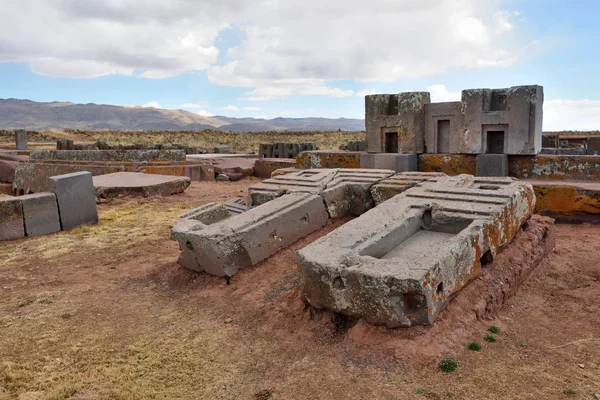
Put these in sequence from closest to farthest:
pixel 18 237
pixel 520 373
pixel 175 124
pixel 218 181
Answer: pixel 520 373
pixel 18 237
pixel 218 181
pixel 175 124

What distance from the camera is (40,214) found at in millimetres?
7016

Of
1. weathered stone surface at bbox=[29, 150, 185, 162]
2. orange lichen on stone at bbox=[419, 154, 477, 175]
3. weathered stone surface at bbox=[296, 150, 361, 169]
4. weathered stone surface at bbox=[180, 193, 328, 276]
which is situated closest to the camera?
weathered stone surface at bbox=[180, 193, 328, 276]

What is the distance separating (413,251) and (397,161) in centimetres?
434

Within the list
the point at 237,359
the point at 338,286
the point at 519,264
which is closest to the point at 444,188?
the point at 519,264

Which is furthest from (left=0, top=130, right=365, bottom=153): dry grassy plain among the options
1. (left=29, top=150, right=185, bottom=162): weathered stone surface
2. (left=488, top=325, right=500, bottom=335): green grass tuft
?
(left=488, top=325, right=500, bottom=335): green grass tuft

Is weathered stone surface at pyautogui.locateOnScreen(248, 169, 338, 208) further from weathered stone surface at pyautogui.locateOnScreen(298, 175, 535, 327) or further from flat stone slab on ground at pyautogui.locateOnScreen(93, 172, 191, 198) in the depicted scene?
flat stone slab on ground at pyautogui.locateOnScreen(93, 172, 191, 198)

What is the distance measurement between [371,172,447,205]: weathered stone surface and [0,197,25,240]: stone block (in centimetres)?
508

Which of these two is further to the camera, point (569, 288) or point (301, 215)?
point (301, 215)

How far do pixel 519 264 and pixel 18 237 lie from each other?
261 inches

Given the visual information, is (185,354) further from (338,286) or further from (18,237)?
(18,237)

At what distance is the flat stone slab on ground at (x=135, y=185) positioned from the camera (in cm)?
966

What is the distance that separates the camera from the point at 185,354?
334 centimetres

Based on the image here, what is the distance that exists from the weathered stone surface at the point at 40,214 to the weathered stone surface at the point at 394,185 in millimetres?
4825

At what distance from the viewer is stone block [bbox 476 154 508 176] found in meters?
7.67
